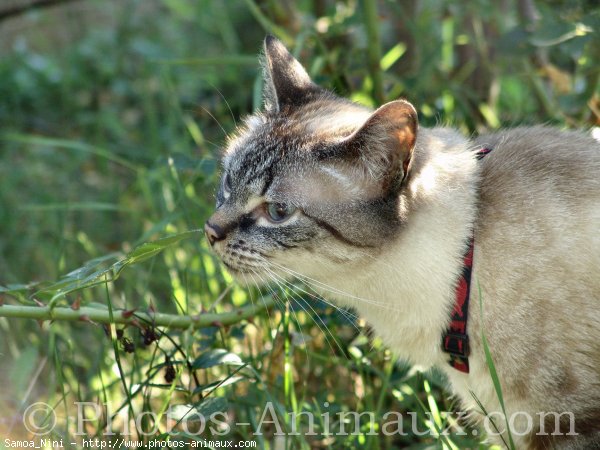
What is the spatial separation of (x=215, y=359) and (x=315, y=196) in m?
0.65

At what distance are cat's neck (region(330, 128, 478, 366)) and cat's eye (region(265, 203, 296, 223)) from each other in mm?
267

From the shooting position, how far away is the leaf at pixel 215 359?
244cm

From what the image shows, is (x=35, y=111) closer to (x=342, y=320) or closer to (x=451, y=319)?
(x=342, y=320)

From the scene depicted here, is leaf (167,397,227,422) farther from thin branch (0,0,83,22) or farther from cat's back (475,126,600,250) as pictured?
thin branch (0,0,83,22)

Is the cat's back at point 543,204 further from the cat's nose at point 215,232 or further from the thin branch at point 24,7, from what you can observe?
the thin branch at point 24,7

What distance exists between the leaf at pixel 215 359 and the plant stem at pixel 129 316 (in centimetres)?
14

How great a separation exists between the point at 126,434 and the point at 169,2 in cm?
307

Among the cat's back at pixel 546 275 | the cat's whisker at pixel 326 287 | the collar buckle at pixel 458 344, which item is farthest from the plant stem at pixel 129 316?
the cat's back at pixel 546 275

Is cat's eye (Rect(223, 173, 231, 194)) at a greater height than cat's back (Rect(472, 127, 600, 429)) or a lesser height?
greater

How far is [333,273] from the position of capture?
2.35 m

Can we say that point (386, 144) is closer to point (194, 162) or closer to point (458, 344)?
point (458, 344)

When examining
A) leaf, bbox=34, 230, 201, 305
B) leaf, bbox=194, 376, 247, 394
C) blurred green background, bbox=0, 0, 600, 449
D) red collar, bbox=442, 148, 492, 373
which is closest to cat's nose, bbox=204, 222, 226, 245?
leaf, bbox=34, 230, 201, 305

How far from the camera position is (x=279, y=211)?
232cm

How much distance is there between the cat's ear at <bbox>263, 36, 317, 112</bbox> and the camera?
2658mm
